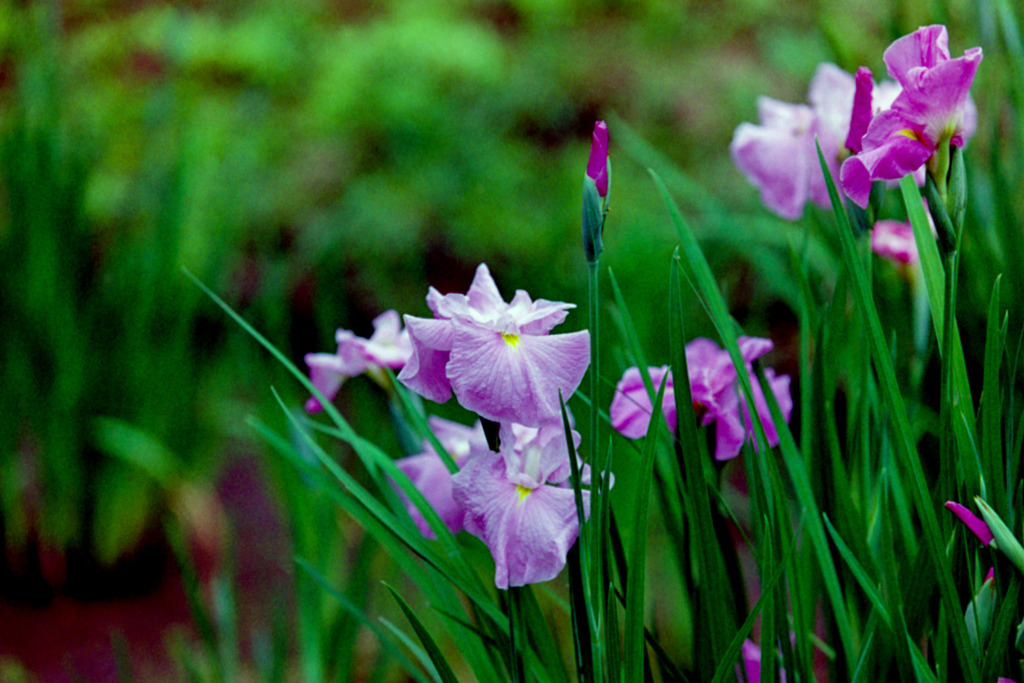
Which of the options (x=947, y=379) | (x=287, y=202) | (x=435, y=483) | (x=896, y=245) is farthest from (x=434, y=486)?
(x=287, y=202)

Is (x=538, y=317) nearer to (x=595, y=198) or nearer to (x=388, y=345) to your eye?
(x=595, y=198)

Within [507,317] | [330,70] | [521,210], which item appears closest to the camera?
[507,317]

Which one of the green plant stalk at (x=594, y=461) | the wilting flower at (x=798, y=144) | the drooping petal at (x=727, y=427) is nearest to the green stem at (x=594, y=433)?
the green plant stalk at (x=594, y=461)

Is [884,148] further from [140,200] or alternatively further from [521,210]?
[521,210]

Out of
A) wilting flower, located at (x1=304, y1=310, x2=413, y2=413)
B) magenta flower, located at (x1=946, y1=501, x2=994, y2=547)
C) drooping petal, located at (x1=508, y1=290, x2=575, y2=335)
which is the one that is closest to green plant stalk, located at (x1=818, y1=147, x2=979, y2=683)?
magenta flower, located at (x1=946, y1=501, x2=994, y2=547)

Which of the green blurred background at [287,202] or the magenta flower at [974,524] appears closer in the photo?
the magenta flower at [974,524]

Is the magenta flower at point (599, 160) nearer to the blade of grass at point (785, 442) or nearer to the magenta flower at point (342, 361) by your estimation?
the blade of grass at point (785, 442)

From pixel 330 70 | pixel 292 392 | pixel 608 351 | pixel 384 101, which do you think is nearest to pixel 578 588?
pixel 608 351
